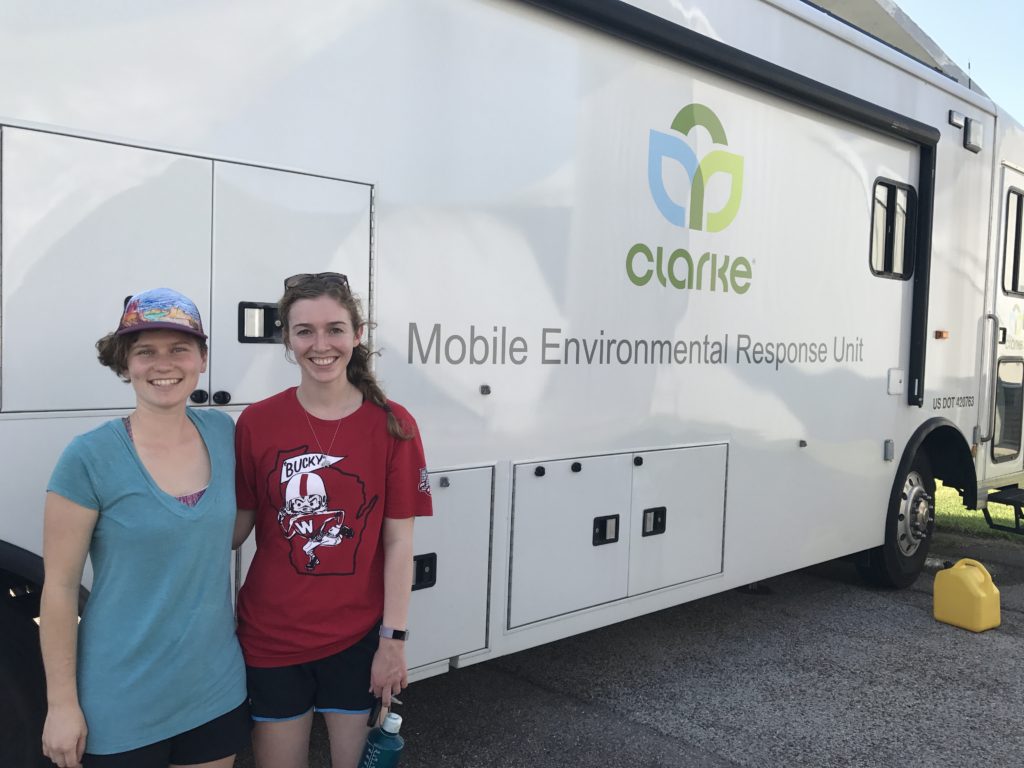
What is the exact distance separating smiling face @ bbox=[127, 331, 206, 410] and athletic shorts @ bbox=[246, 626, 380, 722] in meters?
0.64

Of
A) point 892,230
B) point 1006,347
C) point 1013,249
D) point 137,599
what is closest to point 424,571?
point 137,599

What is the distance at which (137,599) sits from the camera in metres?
1.78

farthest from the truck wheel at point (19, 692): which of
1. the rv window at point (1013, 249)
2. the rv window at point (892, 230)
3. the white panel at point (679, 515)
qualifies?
the rv window at point (1013, 249)

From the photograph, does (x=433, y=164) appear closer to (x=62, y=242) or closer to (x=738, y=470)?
(x=62, y=242)

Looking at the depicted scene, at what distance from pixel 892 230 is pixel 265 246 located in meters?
3.85

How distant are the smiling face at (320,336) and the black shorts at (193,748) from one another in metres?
0.73

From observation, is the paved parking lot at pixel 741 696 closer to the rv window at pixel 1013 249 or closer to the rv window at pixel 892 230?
the rv window at pixel 892 230

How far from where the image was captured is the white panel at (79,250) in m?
2.19

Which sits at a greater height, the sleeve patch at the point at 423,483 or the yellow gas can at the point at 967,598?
the sleeve patch at the point at 423,483

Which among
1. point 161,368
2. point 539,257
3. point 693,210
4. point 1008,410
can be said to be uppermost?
point 693,210

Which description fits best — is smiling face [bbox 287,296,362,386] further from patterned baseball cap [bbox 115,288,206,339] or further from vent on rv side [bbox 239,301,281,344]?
vent on rv side [bbox 239,301,281,344]

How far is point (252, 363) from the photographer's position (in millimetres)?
2615

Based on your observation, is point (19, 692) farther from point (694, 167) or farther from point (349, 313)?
point (694, 167)

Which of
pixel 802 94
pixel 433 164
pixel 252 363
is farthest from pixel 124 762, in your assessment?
pixel 802 94
